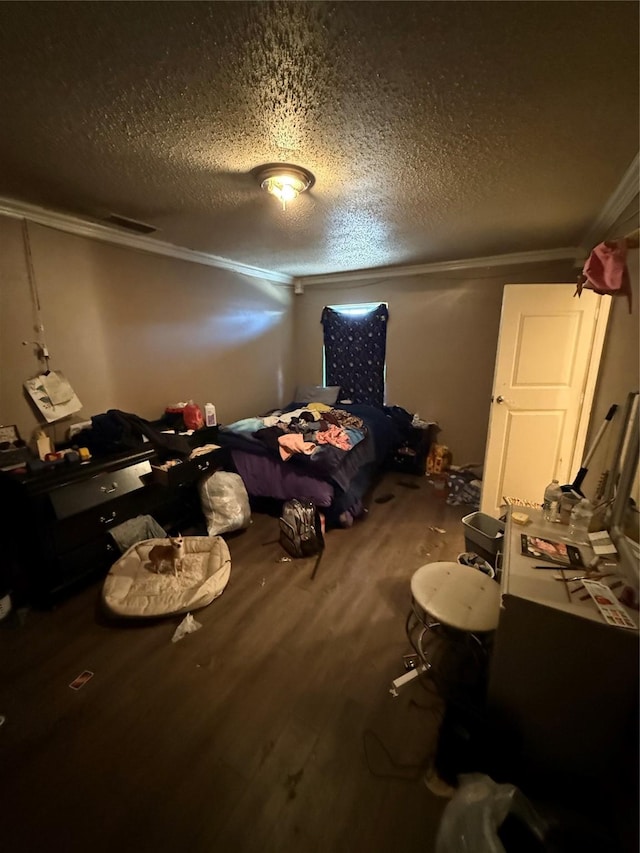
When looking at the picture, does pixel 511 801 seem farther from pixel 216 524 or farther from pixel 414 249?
pixel 414 249

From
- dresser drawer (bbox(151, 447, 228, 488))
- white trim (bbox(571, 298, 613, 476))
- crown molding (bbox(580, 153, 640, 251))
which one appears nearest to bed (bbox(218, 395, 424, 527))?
dresser drawer (bbox(151, 447, 228, 488))

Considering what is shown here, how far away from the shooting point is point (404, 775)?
4.23ft

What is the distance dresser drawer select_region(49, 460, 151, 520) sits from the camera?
1998 millimetres

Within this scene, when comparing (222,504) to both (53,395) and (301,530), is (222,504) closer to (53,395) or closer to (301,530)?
(301,530)

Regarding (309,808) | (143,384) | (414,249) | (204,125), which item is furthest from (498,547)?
(143,384)

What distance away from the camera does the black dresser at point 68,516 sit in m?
1.95

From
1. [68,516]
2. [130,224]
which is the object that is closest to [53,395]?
[68,516]

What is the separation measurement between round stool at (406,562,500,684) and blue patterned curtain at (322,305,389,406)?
2.98m

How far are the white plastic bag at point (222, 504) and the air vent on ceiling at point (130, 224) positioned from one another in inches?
75.6

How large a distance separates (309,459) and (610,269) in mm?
2165

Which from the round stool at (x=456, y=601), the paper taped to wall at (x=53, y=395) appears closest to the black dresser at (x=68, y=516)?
the paper taped to wall at (x=53, y=395)

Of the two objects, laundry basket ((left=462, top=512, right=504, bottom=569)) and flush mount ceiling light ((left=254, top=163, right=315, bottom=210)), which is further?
laundry basket ((left=462, top=512, right=504, bottom=569))

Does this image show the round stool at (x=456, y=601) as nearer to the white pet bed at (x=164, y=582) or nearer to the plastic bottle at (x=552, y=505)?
the plastic bottle at (x=552, y=505)

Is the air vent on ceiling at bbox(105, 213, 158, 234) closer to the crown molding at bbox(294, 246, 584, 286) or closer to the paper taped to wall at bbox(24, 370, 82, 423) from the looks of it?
the paper taped to wall at bbox(24, 370, 82, 423)
